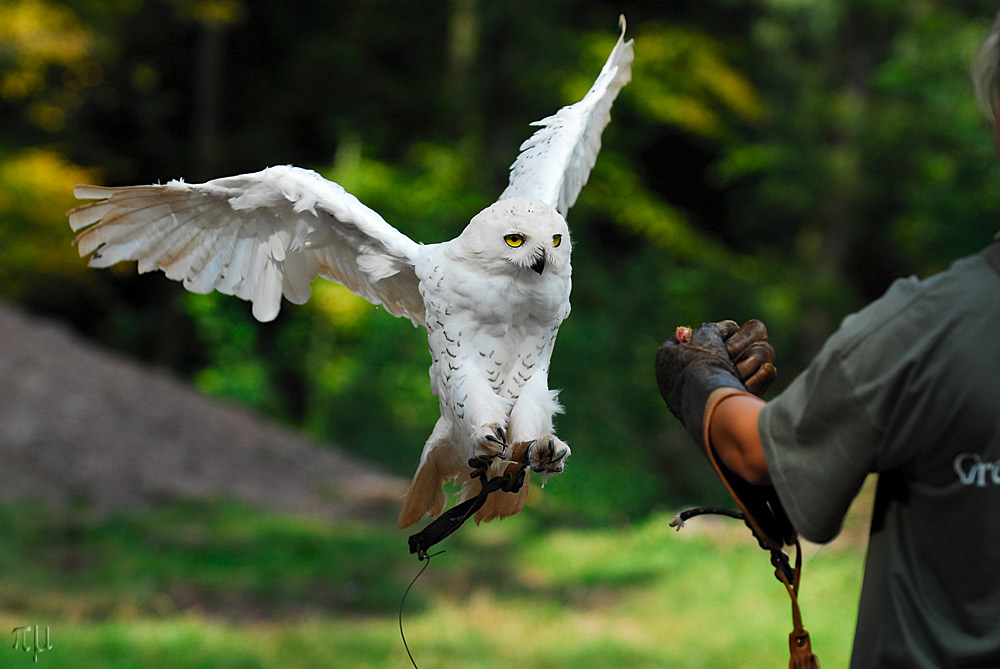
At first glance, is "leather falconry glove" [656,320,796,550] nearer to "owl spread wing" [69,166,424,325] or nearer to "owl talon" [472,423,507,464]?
"owl talon" [472,423,507,464]

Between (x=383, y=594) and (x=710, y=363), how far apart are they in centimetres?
526

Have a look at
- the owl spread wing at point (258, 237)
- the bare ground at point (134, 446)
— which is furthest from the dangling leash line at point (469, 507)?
the bare ground at point (134, 446)

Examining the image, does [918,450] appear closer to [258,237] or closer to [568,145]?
[568,145]

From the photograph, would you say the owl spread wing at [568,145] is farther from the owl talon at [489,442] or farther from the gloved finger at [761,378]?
the gloved finger at [761,378]

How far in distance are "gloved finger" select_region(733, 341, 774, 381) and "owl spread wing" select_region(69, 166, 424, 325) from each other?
103 cm

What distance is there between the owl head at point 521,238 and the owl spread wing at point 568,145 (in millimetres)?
467

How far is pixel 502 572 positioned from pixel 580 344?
3.05 meters

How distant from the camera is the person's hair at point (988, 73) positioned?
1.32 meters

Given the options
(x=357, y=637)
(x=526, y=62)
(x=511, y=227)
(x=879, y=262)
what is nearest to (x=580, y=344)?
(x=526, y=62)

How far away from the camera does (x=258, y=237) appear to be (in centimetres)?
275

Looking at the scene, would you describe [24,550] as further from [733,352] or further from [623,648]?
[733,352]

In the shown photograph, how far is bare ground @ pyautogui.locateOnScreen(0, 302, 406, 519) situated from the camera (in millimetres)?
7992

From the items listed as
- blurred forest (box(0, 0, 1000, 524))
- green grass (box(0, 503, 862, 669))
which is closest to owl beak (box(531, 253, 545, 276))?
green grass (box(0, 503, 862, 669))

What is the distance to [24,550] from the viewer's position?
662cm
